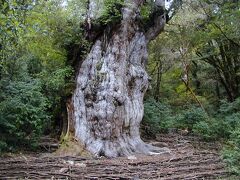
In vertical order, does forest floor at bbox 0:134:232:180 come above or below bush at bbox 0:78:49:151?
below

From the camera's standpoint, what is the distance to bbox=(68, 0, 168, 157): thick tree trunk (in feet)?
29.7

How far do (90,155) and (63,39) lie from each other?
3.93 meters

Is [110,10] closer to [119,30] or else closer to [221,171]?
[119,30]

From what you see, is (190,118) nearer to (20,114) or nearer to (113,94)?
(113,94)

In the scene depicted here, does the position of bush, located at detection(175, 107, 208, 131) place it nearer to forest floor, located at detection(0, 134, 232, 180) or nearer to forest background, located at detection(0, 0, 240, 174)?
forest background, located at detection(0, 0, 240, 174)

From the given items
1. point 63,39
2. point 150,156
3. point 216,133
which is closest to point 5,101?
point 63,39

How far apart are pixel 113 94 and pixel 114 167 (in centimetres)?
249

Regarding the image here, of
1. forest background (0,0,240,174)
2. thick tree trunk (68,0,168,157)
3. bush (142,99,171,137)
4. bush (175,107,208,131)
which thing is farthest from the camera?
bush (175,107,208,131)

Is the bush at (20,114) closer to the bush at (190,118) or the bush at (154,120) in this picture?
the bush at (154,120)

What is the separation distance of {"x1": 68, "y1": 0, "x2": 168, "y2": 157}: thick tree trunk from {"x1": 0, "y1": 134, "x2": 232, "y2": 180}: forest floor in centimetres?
74

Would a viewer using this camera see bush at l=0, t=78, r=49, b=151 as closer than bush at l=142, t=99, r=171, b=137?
Yes

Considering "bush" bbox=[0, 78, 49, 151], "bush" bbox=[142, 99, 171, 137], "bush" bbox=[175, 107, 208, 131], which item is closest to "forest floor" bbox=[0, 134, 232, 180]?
"bush" bbox=[0, 78, 49, 151]

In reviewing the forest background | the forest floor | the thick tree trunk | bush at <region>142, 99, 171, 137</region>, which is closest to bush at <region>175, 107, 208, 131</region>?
Answer: the forest background

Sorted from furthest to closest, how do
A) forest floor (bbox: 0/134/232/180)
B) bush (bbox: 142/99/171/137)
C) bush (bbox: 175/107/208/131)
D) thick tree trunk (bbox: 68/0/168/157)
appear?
bush (bbox: 175/107/208/131), bush (bbox: 142/99/171/137), thick tree trunk (bbox: 68/0/168/157), forest floor (bbox: 0/134/232/180)
